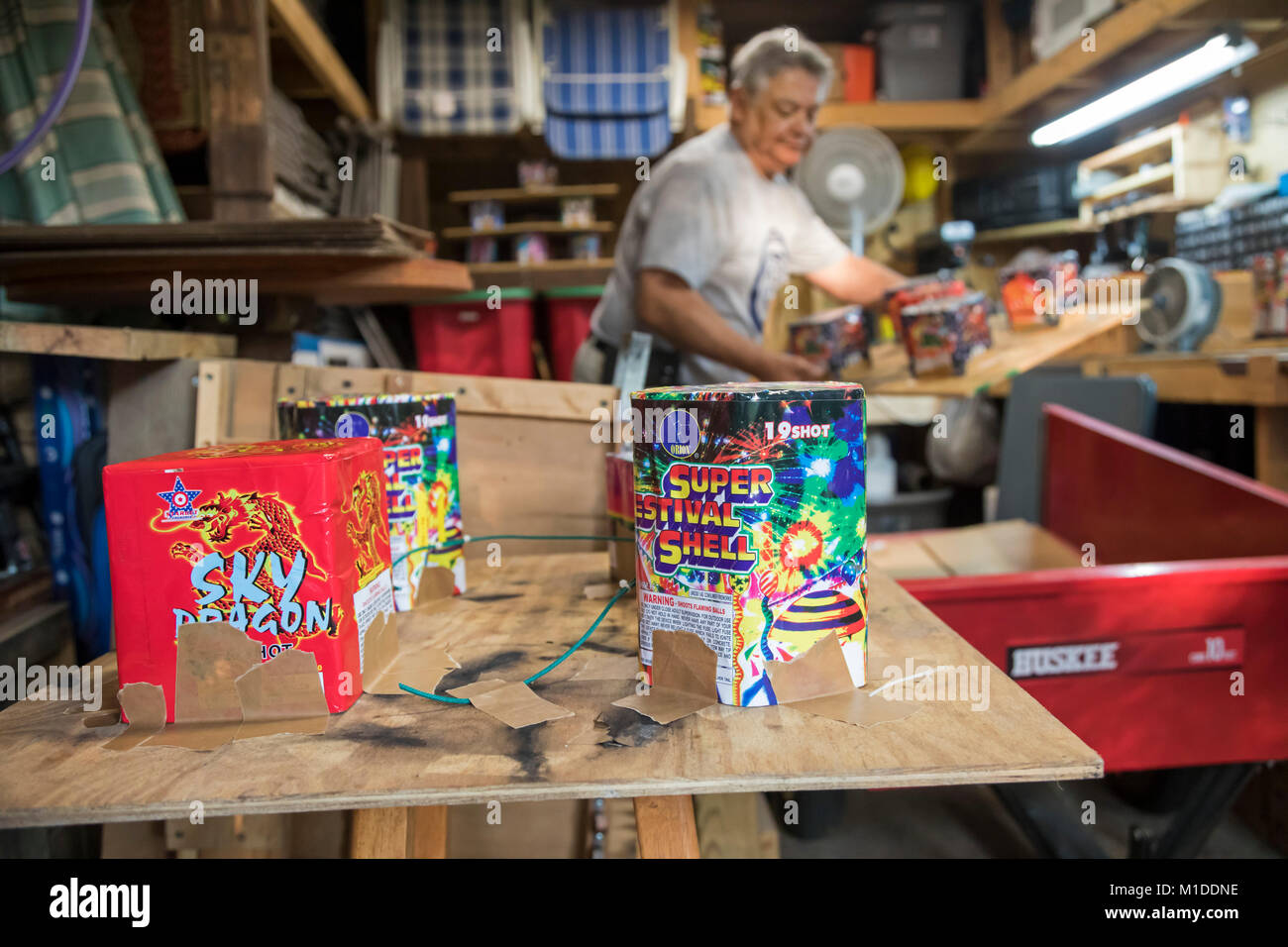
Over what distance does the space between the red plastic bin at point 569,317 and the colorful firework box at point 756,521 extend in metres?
3.07

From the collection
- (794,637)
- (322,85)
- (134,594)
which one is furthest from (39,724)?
(322,85)

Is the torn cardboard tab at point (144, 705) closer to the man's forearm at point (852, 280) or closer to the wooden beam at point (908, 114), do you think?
the man's forearm at point (852, 280)

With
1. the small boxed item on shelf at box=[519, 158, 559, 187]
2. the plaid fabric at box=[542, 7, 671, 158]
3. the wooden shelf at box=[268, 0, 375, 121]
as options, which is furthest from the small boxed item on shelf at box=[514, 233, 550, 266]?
the wooden shelf at box=[268, 0, 375, 121]

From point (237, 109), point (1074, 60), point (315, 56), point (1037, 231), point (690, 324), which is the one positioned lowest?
point (690, 324)

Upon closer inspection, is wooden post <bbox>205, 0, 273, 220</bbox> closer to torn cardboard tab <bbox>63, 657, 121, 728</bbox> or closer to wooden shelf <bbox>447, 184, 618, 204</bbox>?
torn cardboard tab <bbox>63, 657, 121, 728</bbox>

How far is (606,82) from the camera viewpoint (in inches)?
159

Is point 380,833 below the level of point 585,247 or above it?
below

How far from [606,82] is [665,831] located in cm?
396

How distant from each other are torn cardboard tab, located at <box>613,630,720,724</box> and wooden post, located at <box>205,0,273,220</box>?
5.72 feet

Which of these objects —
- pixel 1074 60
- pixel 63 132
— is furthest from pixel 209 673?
pixel 1074 60

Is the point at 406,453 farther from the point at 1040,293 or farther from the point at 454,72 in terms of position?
the point at 454,72

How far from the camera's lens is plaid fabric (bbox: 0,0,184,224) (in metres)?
1.77

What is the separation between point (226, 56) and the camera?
2.02 m
